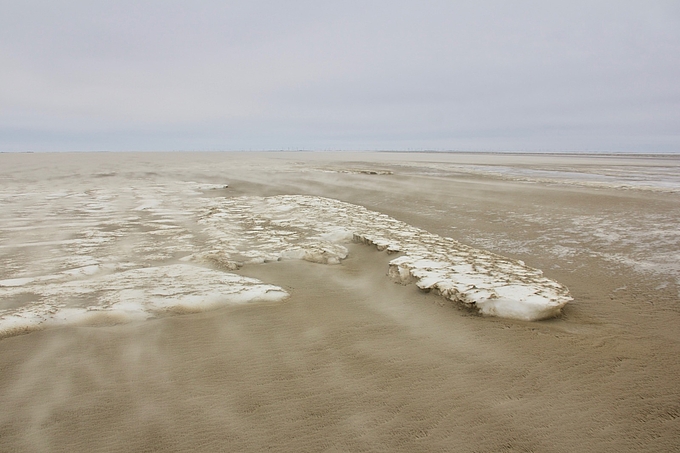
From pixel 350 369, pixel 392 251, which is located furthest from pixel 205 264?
pixel 350 369

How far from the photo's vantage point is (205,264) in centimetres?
453

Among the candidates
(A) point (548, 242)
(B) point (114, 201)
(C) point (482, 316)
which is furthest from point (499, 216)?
(B) point (114, 201)

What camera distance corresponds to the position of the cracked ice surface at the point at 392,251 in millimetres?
3365

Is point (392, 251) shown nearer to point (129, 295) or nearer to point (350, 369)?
point (350, 369)

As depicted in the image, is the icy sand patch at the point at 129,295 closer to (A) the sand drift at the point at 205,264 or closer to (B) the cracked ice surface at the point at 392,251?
(A) the sand drift at the point at 205,264

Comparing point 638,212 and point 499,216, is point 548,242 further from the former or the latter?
point 638,212

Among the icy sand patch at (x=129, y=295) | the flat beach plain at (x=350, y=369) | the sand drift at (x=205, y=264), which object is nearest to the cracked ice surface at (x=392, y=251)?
the sand drift at (x=205, y=264)

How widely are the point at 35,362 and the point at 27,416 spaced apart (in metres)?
0.61

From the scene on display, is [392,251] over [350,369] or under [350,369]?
over

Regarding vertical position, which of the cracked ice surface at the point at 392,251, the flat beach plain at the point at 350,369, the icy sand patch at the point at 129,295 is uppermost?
the cracked ice surface at the point at 392,251

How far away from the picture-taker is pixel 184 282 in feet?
12.6

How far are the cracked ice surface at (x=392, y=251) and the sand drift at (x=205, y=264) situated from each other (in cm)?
1

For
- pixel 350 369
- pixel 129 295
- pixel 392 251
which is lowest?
pixel 350 369

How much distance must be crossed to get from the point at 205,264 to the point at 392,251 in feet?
7.49
